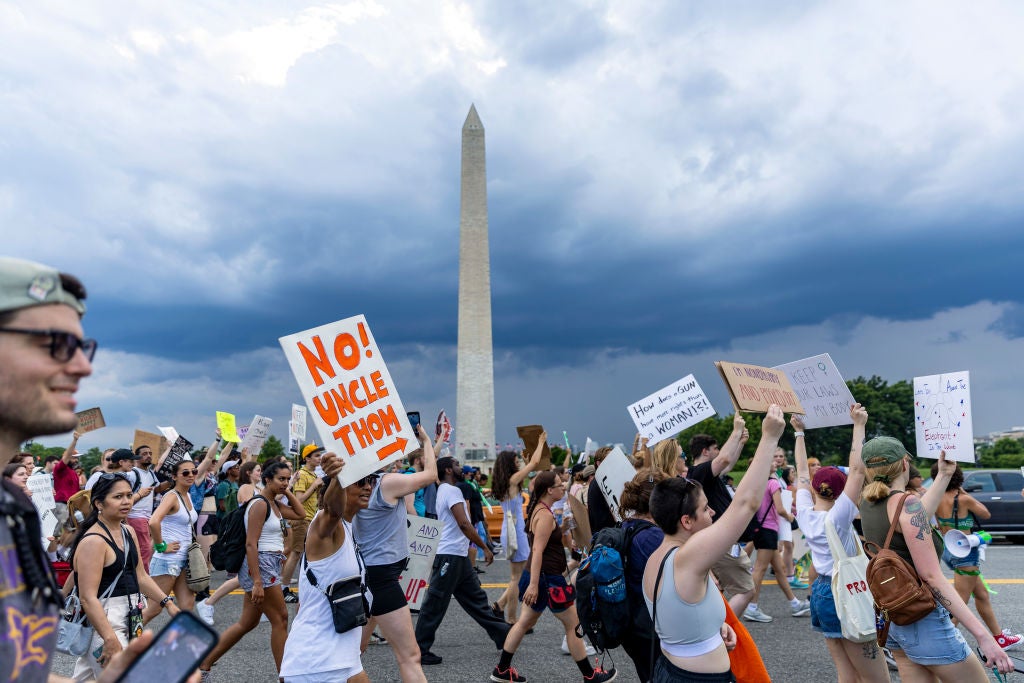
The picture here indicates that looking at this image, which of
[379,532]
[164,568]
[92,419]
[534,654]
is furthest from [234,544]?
[92,419]

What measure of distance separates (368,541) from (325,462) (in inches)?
44.1

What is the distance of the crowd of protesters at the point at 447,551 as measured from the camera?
1336 mm

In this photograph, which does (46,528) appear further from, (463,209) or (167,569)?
(463,209)

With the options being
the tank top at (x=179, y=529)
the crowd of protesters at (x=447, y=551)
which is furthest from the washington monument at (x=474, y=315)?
the tank top at (x=179, y=529)

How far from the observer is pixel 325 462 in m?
4.44

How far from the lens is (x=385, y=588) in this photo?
5086 millimetres

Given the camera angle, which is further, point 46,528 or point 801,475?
point 46,528

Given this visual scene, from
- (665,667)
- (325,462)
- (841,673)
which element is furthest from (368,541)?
(841,673)

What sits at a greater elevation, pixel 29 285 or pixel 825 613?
pixel 29 285

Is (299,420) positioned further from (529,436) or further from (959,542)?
(959,542)

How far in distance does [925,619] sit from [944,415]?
2.32 meters

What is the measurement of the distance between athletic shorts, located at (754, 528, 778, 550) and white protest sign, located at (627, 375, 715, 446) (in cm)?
134

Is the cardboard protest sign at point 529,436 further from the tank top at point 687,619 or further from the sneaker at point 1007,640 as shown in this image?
the tank top at point 687,619

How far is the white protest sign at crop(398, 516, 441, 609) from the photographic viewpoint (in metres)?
7.16
